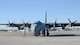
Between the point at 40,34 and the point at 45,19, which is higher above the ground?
the point at 45,19

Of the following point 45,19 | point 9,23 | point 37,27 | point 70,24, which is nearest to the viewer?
point 37,27

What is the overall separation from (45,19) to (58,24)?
19.8 ft

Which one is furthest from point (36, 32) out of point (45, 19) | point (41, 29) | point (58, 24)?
point (58, 24)

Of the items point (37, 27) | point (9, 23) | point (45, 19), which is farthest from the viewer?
point (9, 23)

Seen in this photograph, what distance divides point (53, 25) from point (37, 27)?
10323 millimetres

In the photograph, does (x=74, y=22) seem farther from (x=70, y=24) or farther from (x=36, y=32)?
(x=36, y=32)

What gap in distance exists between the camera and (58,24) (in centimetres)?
5172

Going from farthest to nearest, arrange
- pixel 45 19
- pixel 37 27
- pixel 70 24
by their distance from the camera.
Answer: pixel 70 24 < pixel 45 19 < pixel 37 27

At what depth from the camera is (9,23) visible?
5619cm

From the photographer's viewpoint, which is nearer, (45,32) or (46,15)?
(45,32)

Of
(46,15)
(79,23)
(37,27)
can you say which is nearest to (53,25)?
(46,15)

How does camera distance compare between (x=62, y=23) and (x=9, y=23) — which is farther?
(x=9, y=23)

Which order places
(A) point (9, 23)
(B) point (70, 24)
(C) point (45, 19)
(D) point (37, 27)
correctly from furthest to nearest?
(A) point (9, 23) < (B) point (70, 24) < (C) point (45, 19) < (D) point (37, 27)

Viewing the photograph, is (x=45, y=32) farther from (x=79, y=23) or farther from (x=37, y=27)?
(x=79, y=23)
